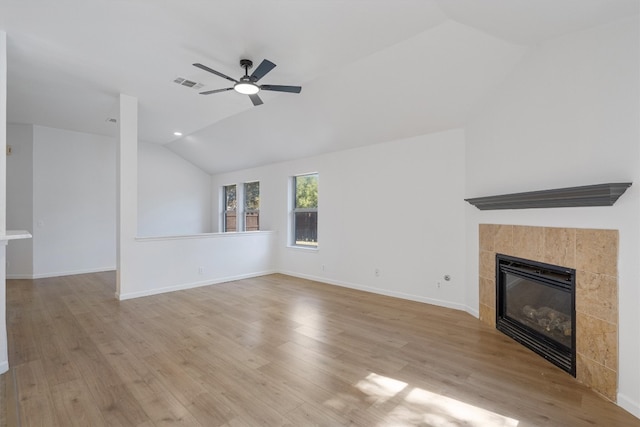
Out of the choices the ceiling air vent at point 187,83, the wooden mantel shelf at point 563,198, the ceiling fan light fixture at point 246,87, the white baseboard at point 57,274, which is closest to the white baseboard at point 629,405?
the wooden mantel shelf at point 563,198

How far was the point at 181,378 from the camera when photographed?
2.37 meters

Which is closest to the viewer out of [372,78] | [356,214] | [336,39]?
[336,39]

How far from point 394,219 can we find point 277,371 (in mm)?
2975

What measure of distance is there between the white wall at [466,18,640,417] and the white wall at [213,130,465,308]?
2.31ft

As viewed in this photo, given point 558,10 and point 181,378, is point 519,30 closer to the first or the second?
point 558,10

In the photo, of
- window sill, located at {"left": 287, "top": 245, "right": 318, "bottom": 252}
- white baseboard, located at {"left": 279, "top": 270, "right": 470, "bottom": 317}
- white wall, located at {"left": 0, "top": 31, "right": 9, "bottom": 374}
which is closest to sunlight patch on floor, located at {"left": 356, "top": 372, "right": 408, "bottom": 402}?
white baseboard, located at {"left": 279, "top": 270, "right": 470, "bottom": 317}

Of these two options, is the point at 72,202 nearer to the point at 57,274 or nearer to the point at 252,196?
the point at 57,274

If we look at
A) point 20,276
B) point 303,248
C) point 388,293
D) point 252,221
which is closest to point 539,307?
point 388,293

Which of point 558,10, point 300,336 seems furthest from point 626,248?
point 300,336

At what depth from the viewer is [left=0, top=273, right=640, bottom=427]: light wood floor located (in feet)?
6.37

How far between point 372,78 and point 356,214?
2288mm

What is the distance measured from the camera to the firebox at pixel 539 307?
2541mm

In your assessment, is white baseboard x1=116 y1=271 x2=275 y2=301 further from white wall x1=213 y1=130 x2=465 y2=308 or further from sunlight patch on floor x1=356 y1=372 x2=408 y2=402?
sunlight patch on floor x1=356 y1=372 x2=408 y2=402

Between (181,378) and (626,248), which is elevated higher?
(626,248)
